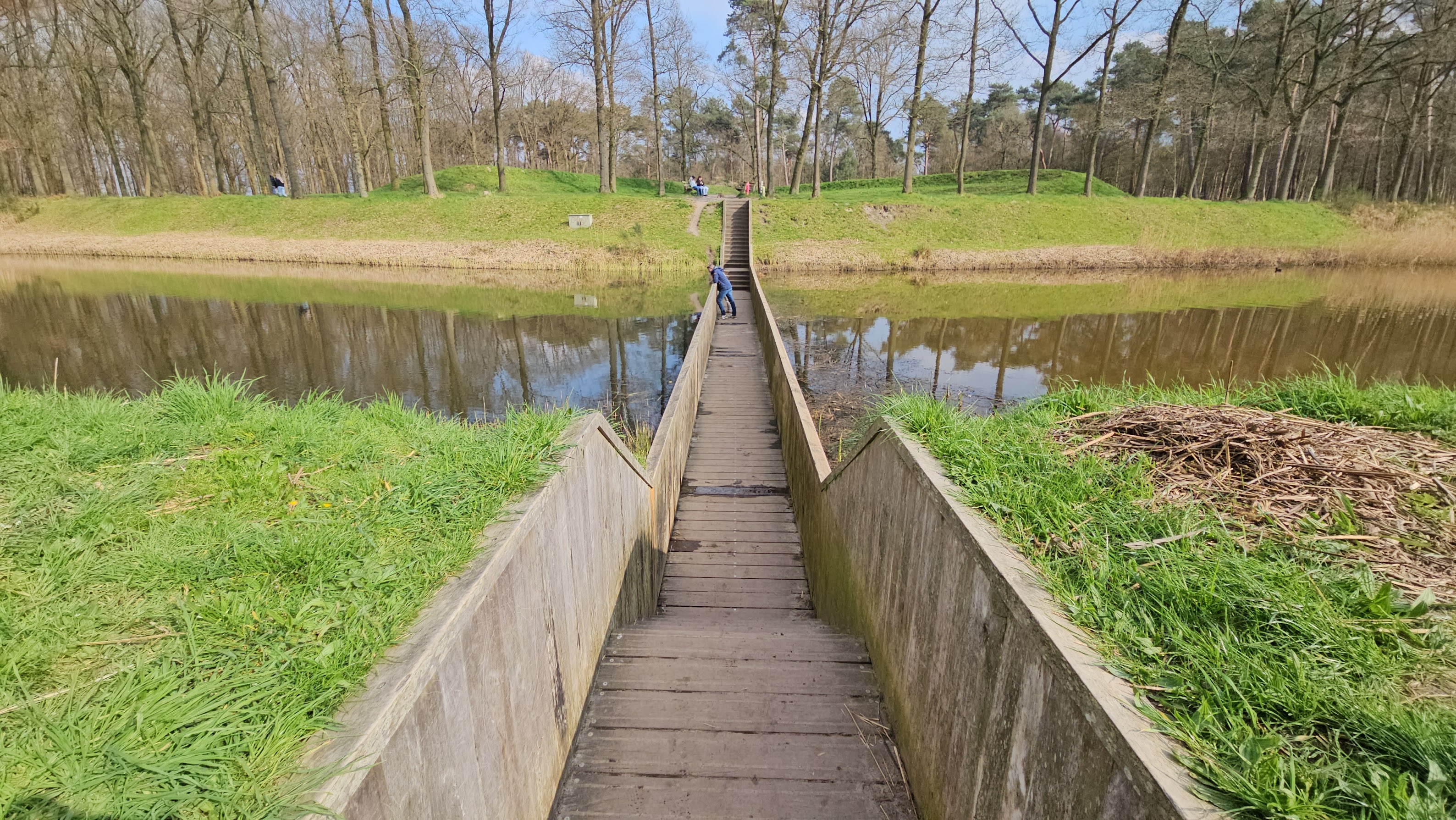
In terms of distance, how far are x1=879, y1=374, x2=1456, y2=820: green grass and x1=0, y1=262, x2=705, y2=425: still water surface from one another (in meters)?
6.55

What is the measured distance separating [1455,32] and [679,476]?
44.9 meters

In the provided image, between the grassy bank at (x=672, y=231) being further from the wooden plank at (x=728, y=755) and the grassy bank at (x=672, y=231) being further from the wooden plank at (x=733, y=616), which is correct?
the wooden plank at (x=728, y=755)

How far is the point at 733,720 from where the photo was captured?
3.26 meters

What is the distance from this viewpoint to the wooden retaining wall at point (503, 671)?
5.05 feet

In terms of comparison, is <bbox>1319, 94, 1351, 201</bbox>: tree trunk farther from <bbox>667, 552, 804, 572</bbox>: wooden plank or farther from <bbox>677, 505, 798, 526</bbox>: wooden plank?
<bbox>667, 552, 804, 572</bbox>: wooden plank

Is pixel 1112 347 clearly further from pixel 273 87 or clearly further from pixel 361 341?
pixel 273 87

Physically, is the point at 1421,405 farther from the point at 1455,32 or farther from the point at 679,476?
the point at 1455,32

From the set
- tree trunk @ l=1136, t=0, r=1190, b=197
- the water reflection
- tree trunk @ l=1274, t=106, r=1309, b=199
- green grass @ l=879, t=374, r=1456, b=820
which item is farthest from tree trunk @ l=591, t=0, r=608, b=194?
tree trunk @ l=1274, t=106, r=1309, b=199

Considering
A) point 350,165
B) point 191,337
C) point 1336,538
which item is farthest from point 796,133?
point 1336,538

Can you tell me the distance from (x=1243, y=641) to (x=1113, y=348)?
14815 mm

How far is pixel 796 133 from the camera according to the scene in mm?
62156

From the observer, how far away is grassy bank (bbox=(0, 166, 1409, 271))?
2764cm

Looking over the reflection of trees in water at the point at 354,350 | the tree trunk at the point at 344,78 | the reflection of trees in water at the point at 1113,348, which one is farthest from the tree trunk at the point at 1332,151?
the tree trunk at the point at 344,78

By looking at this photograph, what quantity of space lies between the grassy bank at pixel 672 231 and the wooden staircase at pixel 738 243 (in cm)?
73
